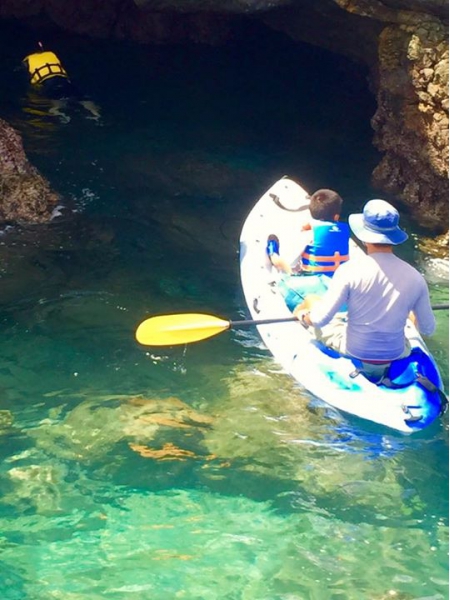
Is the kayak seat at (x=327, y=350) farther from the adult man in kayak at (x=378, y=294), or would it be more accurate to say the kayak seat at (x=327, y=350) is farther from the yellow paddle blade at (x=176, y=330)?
the yellow paddle blade at (x=176, y=330)

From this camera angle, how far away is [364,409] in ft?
18.5

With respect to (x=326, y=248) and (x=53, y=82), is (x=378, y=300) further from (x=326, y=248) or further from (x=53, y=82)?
(x=53, y=82)

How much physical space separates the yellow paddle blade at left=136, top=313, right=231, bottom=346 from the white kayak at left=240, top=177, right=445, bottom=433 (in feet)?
2.01

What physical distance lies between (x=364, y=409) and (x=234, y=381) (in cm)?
107

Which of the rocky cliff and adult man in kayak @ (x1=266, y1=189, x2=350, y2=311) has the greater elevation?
the rocky cliff

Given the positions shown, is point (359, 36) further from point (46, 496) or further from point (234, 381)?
point (46, 496)

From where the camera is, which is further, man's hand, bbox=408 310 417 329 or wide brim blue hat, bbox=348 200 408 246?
man's hand, bbox=408 310 417 329

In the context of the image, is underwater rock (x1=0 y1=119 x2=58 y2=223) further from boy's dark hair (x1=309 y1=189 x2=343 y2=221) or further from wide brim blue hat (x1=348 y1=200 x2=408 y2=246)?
wide brim blue hat (x1=348 y1=200 x2=408 y2=246)

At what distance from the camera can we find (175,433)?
5520 mm

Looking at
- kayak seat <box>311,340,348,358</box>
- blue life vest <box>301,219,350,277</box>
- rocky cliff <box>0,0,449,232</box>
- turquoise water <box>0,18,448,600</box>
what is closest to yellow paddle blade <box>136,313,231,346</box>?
A: turquoise water <box>0,18,448,600</box>

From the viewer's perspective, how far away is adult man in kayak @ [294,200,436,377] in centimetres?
524

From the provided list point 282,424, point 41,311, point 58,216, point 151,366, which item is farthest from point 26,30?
point 282,424

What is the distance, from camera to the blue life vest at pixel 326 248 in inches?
263

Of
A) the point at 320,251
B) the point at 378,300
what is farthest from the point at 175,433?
the point at 320,251
